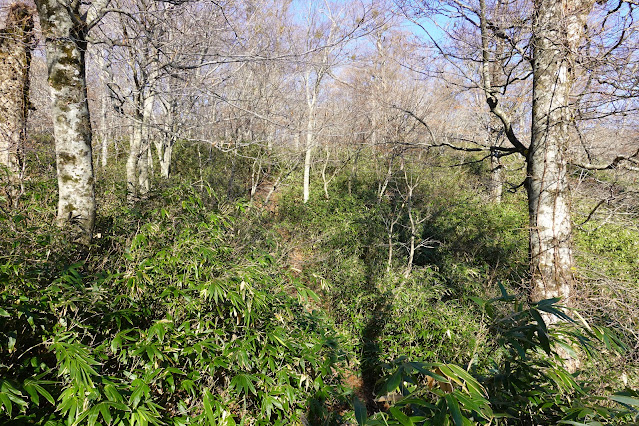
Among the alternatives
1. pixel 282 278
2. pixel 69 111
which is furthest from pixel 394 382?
pixel 69 111

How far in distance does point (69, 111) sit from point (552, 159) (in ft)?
14.2

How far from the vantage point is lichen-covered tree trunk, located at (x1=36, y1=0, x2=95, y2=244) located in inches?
102

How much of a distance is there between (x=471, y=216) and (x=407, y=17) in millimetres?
5256

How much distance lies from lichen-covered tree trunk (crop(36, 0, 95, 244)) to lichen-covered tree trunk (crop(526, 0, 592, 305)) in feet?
13.3

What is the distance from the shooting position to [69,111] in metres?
2.66

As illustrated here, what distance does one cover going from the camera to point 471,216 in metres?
7.73

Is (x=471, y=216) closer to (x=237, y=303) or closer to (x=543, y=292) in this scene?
(x=543, y=292)

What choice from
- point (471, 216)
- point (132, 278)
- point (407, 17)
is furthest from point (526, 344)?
point (471, 216)

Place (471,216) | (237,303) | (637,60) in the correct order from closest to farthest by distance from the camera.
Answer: (237,303), (637,60), (471,216)

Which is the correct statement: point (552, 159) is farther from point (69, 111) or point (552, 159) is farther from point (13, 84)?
point (13, 84)

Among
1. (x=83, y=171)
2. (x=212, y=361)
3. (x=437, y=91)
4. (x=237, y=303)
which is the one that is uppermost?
(x=437, y=91)

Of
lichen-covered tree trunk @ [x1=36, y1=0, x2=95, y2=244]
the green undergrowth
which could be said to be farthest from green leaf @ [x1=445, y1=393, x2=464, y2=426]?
lichen-covered tree trunk @ [x1=36, y1=0, x2=95, y2=244]

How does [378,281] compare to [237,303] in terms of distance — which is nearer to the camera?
[237,303]

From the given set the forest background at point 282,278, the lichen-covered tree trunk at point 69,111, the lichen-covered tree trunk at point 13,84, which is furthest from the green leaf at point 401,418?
the lichen-covered tree trunk at point 13,84
